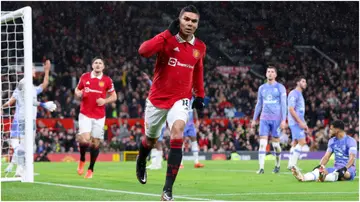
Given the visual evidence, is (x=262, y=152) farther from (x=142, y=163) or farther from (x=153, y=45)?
(x=153, y=45)

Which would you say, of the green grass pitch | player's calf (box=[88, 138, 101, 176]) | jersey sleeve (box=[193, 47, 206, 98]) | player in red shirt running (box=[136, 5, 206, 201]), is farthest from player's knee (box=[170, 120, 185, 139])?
player's calf (box=[88, 138, 101, 176])

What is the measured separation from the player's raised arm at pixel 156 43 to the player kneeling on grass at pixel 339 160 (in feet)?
18.9

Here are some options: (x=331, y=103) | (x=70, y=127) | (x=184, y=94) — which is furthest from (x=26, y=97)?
(x=331, y=103)

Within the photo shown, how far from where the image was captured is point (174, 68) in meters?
8.88

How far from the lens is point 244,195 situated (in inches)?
432

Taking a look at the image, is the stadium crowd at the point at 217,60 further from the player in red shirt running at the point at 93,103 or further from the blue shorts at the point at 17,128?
the player in red shirt running at the point at 93,103

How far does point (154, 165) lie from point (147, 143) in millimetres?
8804

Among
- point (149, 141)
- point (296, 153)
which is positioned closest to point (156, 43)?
point (149, 141)

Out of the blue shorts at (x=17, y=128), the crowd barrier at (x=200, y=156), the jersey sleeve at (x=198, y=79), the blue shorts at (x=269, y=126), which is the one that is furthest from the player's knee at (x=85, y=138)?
the crowd barrier at (x=200, y=156)

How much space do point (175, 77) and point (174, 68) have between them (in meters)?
0.12

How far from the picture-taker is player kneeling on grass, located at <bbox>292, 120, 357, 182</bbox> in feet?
44.9

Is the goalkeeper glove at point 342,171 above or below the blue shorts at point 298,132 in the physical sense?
below

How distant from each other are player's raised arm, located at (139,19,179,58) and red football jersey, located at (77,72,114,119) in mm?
6520

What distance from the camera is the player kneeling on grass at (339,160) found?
13.7m
